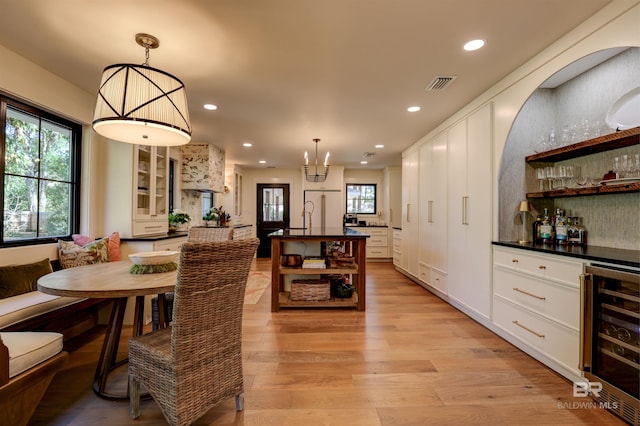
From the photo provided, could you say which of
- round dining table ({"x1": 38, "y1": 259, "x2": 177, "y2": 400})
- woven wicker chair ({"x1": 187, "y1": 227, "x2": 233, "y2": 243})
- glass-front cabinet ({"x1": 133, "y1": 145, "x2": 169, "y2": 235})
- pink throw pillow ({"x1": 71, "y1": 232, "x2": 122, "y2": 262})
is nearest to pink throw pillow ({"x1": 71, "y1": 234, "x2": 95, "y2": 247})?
pink throw pillow ({"x1": 71, "y1": 232, "x2": 122, "y2": 262})

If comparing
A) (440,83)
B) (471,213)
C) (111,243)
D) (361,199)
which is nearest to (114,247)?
(111,243)

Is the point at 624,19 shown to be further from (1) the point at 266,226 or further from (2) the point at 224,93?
(1) the point at 266,226

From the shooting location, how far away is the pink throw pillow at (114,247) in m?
2.89

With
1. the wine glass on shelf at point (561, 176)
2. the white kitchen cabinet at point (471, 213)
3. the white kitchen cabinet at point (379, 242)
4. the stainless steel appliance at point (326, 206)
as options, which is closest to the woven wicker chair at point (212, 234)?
the white kitchen cabinet at point (471, 213)

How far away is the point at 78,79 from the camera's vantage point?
2727 mm

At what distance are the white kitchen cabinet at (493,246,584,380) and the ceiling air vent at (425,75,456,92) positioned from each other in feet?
5.38

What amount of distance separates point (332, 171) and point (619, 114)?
5291 millimetres

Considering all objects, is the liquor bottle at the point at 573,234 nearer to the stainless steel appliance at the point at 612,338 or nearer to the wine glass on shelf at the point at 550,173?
the wine glass on shelf at the point at 550,173

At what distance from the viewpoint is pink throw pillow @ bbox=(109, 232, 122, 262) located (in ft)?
9.50

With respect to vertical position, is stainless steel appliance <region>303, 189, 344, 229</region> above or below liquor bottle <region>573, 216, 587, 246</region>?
above

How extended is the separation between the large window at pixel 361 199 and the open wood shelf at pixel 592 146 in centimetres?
499

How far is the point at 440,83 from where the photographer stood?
2711 millimetres

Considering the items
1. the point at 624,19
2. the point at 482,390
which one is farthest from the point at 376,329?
the point at 624,19

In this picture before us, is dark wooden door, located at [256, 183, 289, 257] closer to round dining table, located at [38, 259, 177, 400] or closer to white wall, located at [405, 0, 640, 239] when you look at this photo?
white wall, located at [405, 0, 640, 239]
